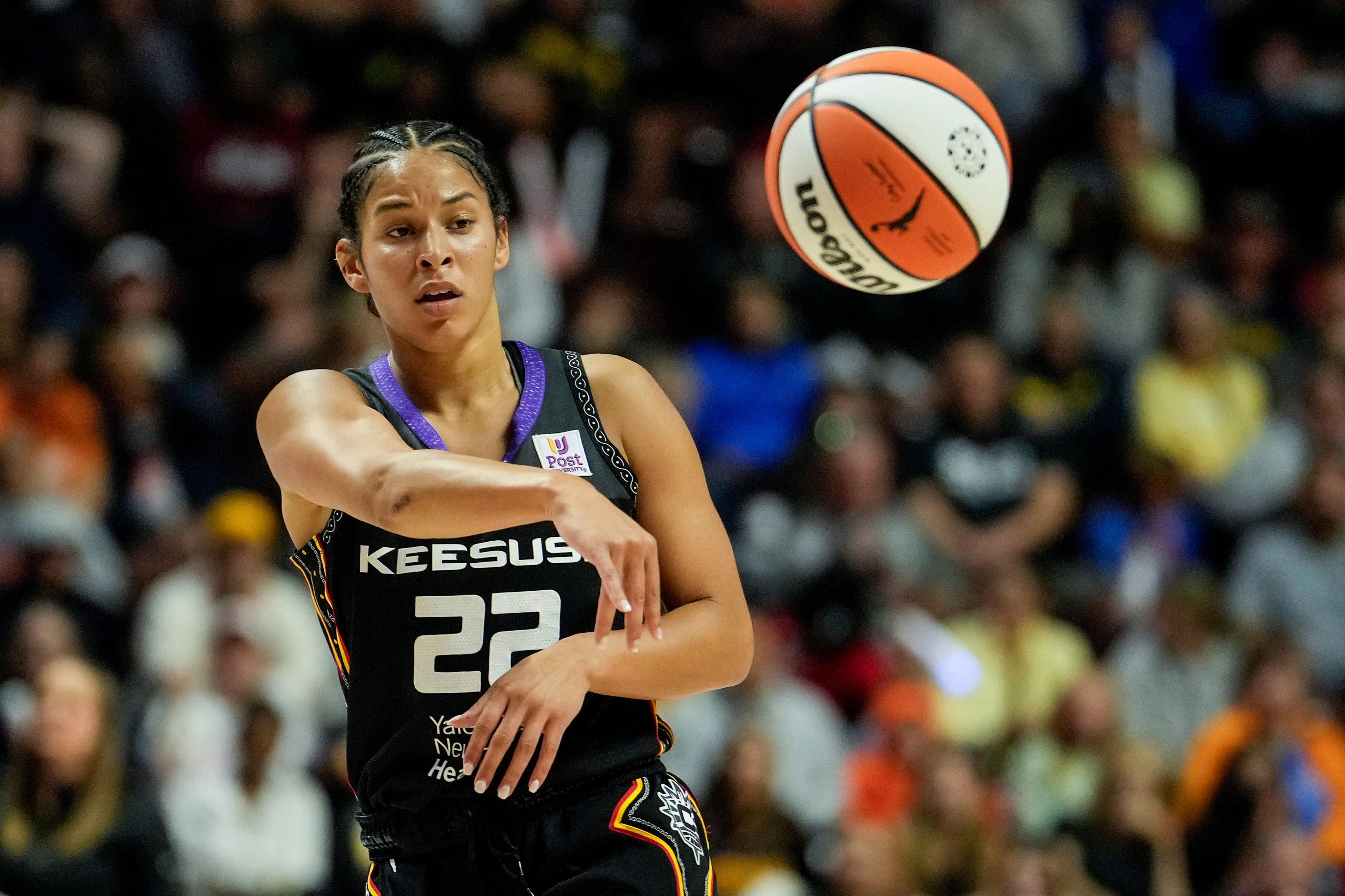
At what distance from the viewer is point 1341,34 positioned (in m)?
13.0

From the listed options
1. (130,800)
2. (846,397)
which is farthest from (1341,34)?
(130,800)

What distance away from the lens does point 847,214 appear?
481 centimetres

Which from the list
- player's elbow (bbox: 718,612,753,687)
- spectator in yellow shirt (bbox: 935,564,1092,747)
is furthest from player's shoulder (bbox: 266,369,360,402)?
spectator in yellow shirt (bbox: 935,564,1092,747)

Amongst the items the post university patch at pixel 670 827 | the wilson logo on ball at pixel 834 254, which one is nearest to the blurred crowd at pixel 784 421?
the wilson logo on ball at pixel 834 254

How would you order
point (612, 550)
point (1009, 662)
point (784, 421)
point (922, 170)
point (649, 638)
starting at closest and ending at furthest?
point (612, 550)
point (649, 638)
point (922, 170)
point (1009, 662)
point (784, 421)

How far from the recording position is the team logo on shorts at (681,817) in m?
3.55

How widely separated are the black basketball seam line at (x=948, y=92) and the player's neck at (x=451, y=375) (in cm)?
164

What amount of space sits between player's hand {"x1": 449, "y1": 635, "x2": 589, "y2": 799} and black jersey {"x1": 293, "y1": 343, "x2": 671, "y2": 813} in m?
0.16

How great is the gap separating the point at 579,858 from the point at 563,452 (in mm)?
859

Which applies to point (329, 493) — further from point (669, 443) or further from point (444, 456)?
point (669, 443)

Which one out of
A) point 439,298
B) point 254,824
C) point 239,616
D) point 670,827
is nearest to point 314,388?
point 439,298

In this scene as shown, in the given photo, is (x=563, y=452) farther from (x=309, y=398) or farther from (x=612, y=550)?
(x=612, y=550)

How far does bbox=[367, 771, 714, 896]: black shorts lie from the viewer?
11.2 ft

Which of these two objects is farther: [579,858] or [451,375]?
[451,375]
